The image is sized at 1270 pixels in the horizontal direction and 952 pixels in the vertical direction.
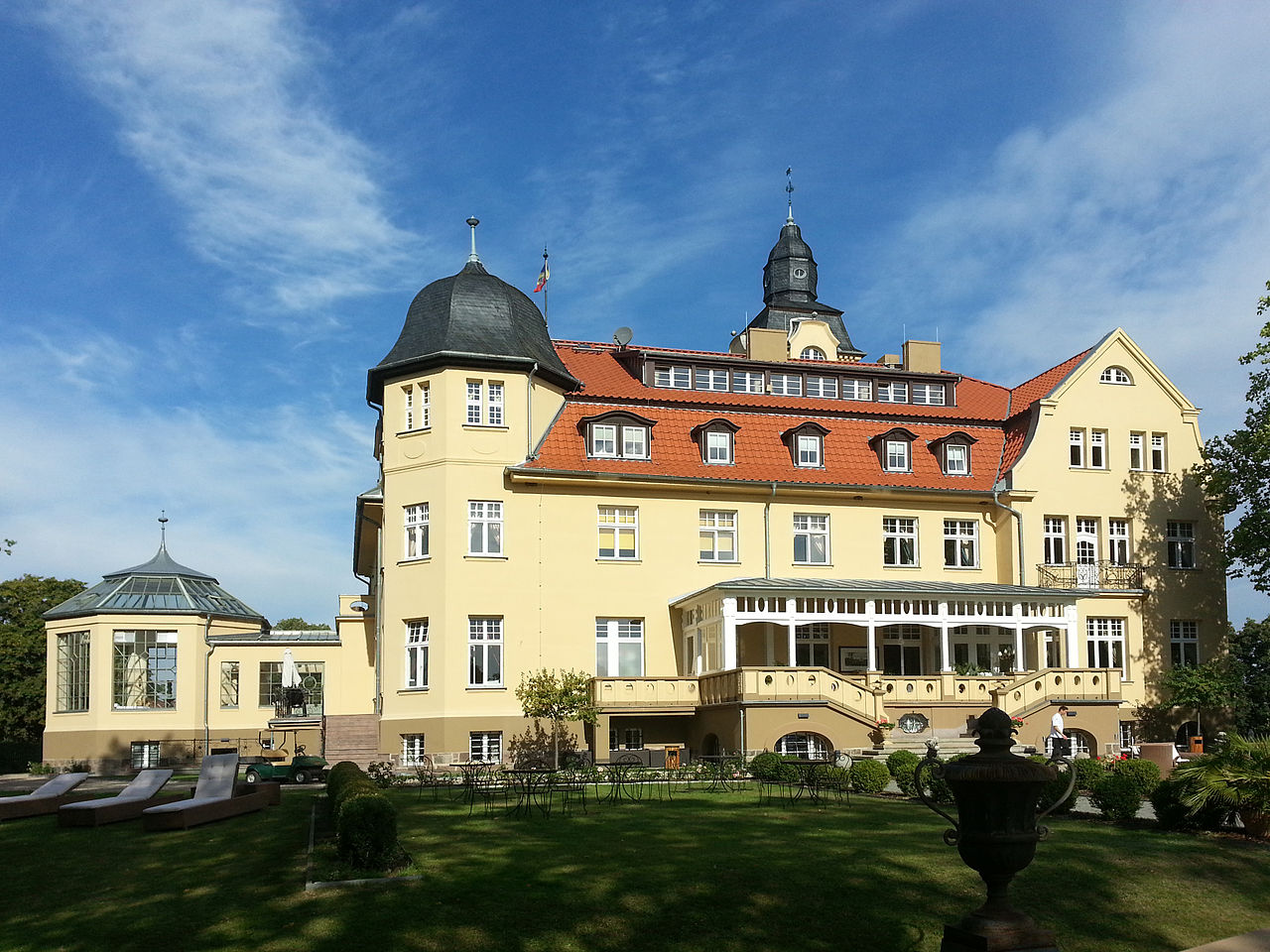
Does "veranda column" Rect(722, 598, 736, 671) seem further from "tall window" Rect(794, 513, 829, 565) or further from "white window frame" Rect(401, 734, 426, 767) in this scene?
"white window frame" Rect(401, 734, 426, 767)

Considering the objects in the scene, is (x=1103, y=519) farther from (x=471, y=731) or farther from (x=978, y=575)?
(x=471, y=731)

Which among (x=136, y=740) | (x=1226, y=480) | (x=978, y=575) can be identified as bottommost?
(x=136, y=740)

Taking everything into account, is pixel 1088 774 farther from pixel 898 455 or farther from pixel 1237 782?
pixel 898 455

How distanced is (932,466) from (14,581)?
3654 cm

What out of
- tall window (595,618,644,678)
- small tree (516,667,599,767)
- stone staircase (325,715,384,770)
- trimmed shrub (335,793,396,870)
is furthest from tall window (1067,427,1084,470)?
trimmed shrub (335,793,396,870)

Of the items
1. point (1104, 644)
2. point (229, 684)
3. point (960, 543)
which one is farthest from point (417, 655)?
point (1104, 644)

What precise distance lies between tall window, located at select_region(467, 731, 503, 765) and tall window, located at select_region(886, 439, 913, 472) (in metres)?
13.9

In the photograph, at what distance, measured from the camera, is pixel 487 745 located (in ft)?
104

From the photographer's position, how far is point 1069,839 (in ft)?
51.6

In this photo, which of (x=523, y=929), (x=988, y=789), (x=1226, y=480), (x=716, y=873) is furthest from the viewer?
(x=1226, y=480)

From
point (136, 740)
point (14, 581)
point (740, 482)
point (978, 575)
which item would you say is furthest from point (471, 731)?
point (14, 581)

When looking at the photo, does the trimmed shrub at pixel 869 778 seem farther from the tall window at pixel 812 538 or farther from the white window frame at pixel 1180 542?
the white window frame at pixel 1180 542

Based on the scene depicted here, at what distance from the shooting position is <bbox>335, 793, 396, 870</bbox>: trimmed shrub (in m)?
13.1

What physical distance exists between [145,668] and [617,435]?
17.0 metres
